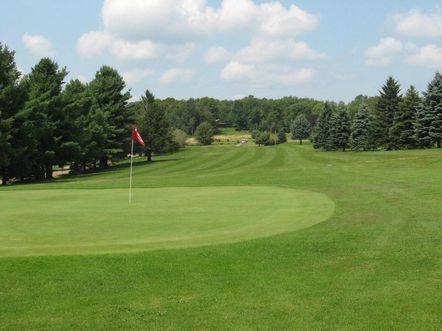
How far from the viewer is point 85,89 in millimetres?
66625

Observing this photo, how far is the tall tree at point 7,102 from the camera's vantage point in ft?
142

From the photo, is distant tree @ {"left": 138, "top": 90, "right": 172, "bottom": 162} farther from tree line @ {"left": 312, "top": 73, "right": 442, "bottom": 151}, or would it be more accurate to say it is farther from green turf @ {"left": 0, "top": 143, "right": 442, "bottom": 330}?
green turf @ {"left": 0, "top": 143, "right": 442, "bottom": 330}

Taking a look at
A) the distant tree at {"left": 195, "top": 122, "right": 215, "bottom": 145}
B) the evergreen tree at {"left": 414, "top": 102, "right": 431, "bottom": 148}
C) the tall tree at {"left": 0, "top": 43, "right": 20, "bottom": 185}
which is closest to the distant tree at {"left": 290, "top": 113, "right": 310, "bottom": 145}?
the distant tree at {"left": 195, "top": 122, "right": 215, "bottom": 145}

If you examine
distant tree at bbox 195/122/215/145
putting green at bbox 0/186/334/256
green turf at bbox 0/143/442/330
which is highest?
distant tree at bbox 195/122/215/145

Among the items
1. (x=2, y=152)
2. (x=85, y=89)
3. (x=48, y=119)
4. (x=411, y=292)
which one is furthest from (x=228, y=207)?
(x=85, y=89)

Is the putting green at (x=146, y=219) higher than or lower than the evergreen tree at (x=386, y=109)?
lower

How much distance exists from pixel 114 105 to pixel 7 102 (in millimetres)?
23077

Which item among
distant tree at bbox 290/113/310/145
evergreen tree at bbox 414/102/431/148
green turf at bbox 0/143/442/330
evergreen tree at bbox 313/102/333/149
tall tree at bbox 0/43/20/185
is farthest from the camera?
distant tree at bbox 290/113/310/145

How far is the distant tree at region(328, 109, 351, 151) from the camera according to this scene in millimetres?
81938

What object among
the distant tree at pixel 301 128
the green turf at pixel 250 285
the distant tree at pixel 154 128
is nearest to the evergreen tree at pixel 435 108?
the distant tree at pixel 154 128

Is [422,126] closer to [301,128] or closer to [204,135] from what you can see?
[301,128]

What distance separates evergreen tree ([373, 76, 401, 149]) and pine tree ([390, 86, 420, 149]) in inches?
110

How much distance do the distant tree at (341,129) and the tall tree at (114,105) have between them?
34203mm

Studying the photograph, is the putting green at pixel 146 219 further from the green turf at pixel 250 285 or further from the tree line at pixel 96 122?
the tree line at pixel 96 122
